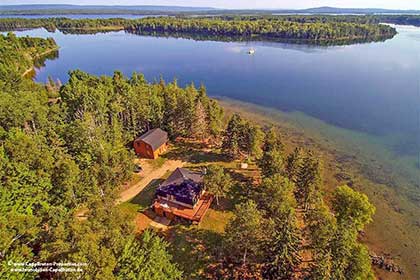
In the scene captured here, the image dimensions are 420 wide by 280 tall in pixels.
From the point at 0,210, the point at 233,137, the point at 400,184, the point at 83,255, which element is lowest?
the point at 400,184

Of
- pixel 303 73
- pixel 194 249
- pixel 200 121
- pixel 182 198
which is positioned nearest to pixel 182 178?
pixel 182 198

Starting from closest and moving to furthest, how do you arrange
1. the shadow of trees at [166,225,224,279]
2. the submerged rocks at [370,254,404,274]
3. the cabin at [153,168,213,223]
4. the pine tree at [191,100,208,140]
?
the shadow of trees at [166,225,224,279], the submerged rocks at [370,254,404,274], the cabin at [153,168,213,223], the pine tree at [191,100,208,140]

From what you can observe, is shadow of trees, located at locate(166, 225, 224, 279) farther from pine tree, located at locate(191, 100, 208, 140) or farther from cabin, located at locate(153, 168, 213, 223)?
pine tree, located at locate(191, 100, 208, 140)

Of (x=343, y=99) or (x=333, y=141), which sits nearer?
(x=333, y=141)

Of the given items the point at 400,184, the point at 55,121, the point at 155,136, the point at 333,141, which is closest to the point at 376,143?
the point at 333,141

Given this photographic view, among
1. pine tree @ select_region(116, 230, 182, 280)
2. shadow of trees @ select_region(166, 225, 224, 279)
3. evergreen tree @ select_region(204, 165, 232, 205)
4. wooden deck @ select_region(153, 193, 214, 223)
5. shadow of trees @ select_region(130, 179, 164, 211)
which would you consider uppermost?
pine tree @ select_region(116, 230, 182, 280)

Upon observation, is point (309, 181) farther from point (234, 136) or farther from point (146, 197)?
point (146, 197)

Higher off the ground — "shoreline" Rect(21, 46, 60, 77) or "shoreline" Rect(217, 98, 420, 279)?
"shoreline" Rect(21, 46, 60, 77)

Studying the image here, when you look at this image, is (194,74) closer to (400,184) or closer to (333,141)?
(333,141)

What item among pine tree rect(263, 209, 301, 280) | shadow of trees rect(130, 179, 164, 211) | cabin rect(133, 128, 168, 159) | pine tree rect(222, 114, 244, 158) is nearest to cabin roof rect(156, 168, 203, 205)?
shadow of trees rect(130, 179, 164, 211)
